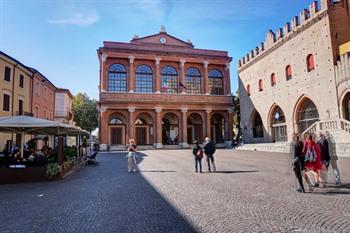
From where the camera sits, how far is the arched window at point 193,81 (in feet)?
124

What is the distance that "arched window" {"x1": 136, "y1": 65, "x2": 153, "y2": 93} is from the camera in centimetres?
3578

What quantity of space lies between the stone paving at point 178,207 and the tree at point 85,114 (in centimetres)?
4455

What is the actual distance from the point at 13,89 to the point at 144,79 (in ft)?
56.8

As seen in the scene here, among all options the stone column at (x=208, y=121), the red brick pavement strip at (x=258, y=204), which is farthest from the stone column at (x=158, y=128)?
the red brick pavement strip at (x=258, y=204)

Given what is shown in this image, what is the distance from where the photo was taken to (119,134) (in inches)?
1369

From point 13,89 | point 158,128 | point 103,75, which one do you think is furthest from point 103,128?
point 13,89

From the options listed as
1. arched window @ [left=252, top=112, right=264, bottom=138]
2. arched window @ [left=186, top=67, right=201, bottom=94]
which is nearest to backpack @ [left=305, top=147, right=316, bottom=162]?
arched window @ [left=252, top=112, right=264, bottom=138]

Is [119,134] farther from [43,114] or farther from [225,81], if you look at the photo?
[225,81]

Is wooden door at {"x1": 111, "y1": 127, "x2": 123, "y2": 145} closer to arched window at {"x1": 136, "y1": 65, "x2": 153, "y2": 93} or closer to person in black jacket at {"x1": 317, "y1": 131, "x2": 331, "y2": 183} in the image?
arched window at {"x1": 136, "y1": 65, "x2": 153, "y2": 93}

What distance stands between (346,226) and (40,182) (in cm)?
989

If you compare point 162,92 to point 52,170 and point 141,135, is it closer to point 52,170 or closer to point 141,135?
point 141,135

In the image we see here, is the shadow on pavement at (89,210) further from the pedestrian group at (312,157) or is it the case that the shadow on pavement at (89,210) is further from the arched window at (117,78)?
the arched window at (117,78)

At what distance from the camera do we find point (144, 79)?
3616 centimetres

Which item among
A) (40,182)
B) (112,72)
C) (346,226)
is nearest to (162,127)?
(112,72)
